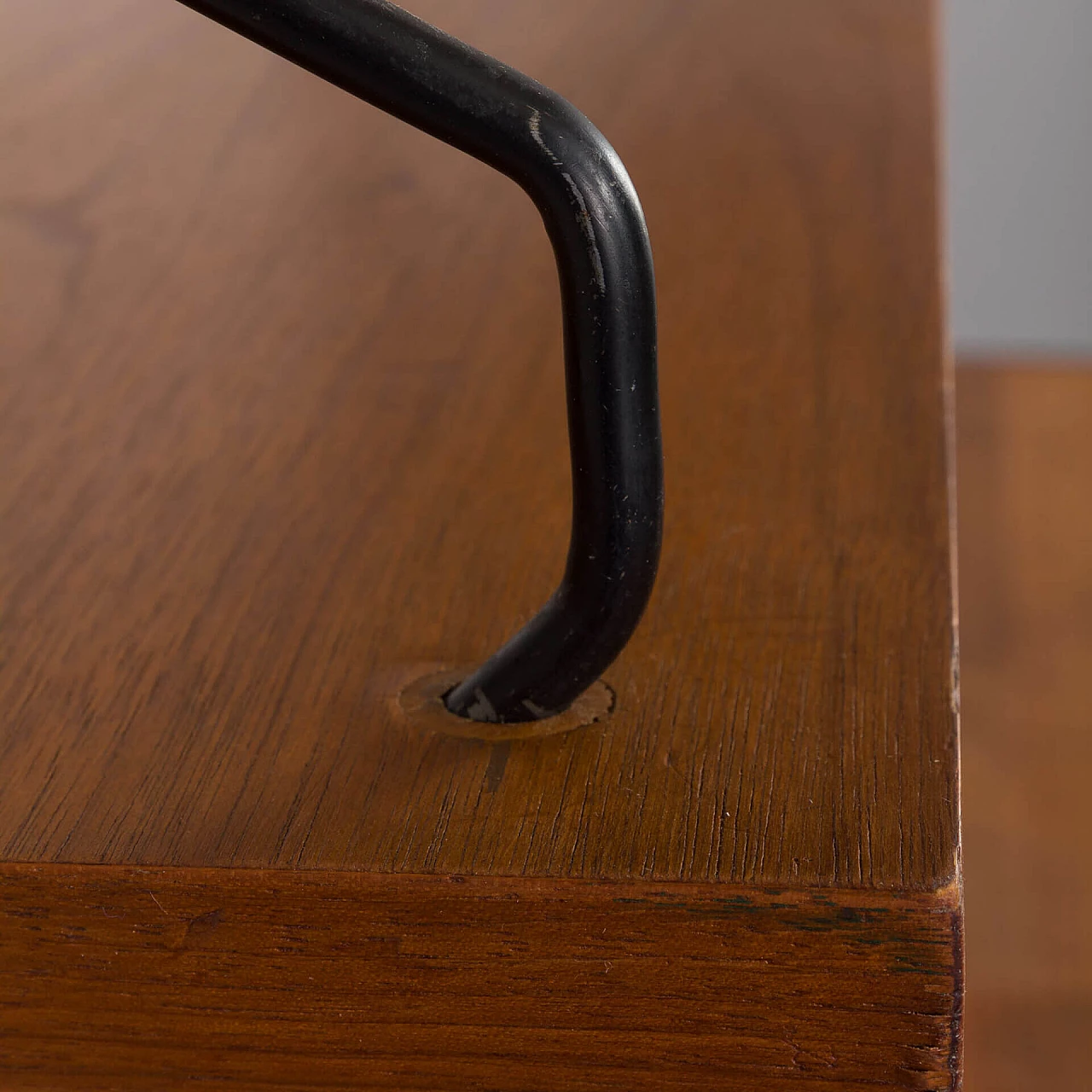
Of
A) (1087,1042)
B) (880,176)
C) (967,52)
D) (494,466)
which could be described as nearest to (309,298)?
(494,466)

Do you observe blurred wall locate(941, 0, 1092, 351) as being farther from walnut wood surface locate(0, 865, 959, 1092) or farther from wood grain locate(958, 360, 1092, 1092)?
walnut wood surface locate(0, 865, 959, 1092)

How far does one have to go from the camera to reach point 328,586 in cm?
38

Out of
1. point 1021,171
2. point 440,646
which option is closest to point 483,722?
point 440,646

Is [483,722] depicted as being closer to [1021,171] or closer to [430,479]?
[430,479]

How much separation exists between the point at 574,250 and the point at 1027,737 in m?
0.62

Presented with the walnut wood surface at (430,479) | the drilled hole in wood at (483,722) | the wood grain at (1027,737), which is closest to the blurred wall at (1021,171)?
the wood grain at (1027,737)

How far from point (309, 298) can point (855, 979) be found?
1.09 feet

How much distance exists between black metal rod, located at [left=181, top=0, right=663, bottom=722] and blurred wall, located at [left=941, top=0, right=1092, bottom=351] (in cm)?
208

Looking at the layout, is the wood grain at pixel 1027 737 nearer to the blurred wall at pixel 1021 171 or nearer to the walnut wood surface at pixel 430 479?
the walnut wood surface at pixel 430 479

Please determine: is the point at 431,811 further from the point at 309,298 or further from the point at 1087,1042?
the point at 1087,1042

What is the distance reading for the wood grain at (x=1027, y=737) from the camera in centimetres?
69

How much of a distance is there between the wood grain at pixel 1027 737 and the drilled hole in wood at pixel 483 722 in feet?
1.36

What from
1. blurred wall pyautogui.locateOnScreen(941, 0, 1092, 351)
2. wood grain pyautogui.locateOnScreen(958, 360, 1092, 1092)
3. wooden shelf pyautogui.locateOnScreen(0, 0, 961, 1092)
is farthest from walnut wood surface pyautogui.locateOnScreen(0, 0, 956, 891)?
blurred wall pyautogui.locateOnScreen(941, 0, 1092, 351)

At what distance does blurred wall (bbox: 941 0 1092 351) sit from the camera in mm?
2268
